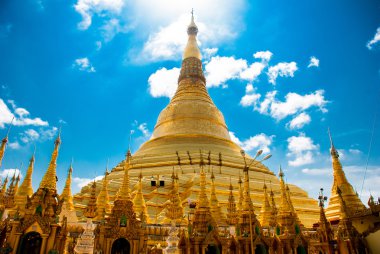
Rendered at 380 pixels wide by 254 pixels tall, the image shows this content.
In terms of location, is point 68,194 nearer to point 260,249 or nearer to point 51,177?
point 51,177

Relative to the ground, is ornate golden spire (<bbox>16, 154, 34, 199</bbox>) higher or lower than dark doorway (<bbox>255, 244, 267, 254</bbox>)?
higher

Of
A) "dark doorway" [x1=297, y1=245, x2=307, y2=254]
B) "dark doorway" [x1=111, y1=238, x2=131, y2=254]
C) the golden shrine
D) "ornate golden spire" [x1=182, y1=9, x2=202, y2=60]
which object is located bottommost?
"dark doorway" [x1=297, y1=245, x2=307, y2=254]

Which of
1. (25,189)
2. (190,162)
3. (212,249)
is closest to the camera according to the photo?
(212,249)

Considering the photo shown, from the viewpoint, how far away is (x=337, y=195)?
929 inches

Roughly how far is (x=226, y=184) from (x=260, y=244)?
14649 mm

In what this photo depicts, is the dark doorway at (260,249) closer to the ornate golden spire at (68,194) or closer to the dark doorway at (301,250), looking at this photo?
the dark doorway at (301,250)

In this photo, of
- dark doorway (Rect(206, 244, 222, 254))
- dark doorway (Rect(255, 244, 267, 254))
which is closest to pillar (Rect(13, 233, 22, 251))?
dark doorway (Rect(206, 244, 222, 254))

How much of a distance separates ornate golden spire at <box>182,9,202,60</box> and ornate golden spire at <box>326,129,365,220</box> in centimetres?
3030

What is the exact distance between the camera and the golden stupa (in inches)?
1070

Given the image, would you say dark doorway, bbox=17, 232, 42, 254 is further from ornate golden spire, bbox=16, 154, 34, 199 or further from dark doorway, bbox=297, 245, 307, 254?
dark doorway, bbox=297, 245, 307, 254

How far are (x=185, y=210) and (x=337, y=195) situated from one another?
1204cm

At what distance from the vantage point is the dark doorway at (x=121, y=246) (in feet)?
43.7

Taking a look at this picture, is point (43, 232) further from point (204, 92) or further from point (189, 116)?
point (204, 92)

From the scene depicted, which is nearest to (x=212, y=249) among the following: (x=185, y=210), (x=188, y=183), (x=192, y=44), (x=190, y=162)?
(x=185, y=210)
